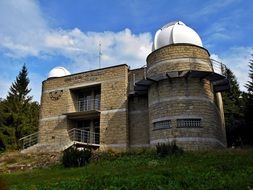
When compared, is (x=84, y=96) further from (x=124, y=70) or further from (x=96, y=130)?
(x=124, y=70)

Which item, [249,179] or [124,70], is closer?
[249,179]

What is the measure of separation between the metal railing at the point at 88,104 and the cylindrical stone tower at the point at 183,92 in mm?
6731

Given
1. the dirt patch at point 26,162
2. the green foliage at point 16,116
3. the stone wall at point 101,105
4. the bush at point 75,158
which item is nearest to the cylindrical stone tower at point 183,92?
the stone wall at point 101,105

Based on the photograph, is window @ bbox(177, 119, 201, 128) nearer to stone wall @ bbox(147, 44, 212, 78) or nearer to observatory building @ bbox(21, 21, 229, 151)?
observatory building @ bbox(21, 21, 229, 151)

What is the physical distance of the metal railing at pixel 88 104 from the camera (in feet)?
93.7

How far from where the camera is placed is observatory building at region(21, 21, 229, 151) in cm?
2133

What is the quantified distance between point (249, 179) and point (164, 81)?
13.8 metres

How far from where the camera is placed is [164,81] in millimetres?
22266

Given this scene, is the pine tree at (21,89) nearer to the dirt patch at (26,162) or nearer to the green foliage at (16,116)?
the green foliage at (16,116)

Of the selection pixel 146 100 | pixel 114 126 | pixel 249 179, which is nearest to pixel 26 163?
A: pixel 114 126

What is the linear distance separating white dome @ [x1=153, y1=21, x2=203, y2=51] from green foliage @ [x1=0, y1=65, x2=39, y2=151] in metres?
20.2

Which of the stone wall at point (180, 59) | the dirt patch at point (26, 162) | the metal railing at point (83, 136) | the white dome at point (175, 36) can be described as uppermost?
the white dome at point (175, 36)

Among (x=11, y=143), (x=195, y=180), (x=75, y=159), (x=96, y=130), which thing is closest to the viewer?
(x=195, y=180)

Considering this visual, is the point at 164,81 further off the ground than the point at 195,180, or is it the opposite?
the point at 164,81
